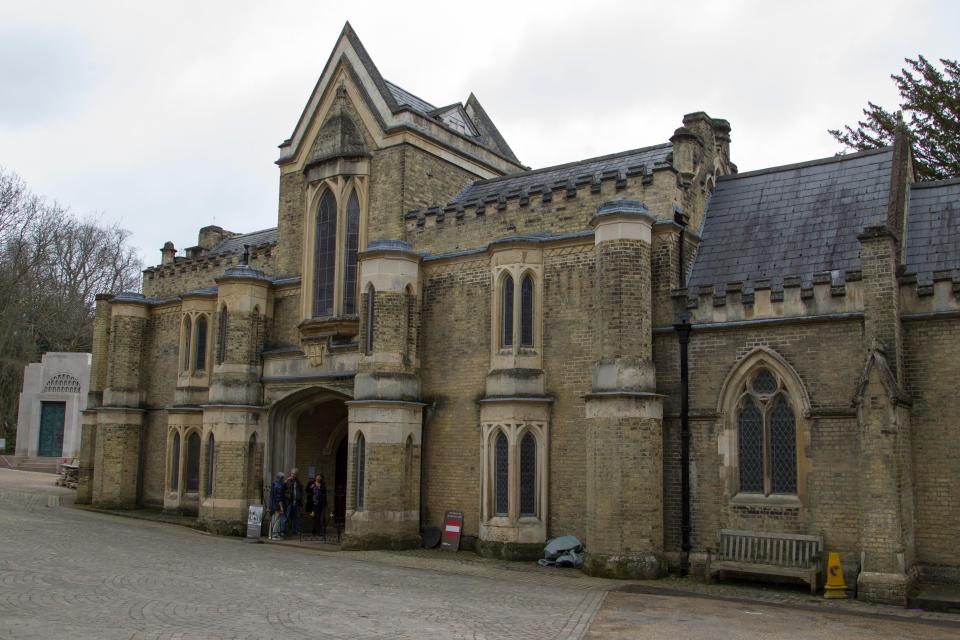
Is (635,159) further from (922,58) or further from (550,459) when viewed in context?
(922,58)

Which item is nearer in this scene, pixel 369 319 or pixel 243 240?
pixel 369 319

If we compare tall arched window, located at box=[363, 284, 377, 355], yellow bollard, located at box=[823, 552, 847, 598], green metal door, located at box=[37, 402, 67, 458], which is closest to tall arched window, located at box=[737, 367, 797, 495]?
yellow bollard, located at box=[823, 552, 847, 598]

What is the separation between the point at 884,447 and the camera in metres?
12.9

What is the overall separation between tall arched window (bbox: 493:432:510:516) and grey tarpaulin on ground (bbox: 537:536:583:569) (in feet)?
4.15

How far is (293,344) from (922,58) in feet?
77.9

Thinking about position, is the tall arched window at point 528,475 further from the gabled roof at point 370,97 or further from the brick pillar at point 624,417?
the gabled roof at point 370,97

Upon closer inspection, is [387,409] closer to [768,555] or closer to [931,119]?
[768,555]

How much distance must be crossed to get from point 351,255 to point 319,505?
615 cm

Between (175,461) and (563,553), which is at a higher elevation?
(175,461)

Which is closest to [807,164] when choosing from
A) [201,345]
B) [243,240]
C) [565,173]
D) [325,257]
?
[565,173]

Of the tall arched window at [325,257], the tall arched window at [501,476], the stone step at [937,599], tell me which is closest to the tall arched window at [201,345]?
the tall arched window at [325,257]

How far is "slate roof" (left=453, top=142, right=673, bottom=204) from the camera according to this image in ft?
64.2

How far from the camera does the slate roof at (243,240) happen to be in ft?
94.4

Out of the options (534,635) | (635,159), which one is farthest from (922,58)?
(534,635)
